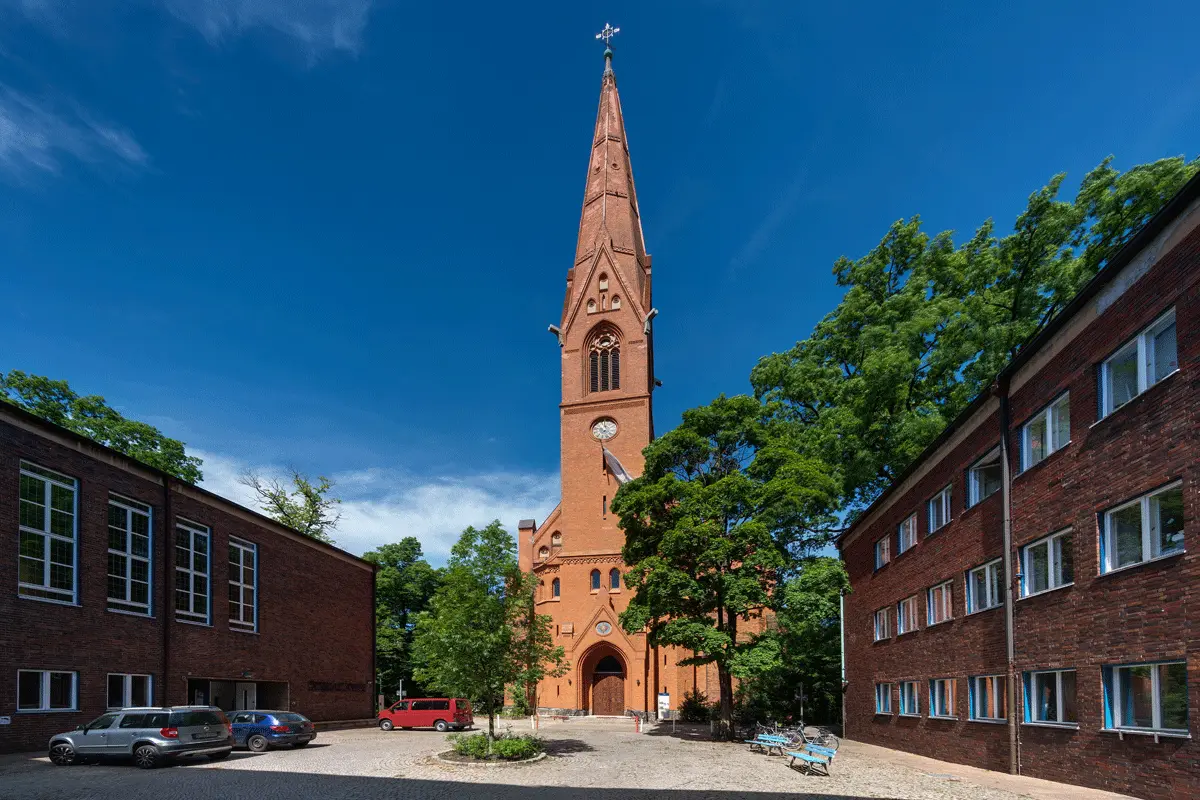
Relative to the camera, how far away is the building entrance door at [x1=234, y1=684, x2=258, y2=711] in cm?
2731

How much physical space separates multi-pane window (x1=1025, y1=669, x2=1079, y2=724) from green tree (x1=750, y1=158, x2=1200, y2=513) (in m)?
12.0

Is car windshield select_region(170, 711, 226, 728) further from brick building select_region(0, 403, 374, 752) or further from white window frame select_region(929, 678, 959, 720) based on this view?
white window frame select_region(929, 678, 959, 720)

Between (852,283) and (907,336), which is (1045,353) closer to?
(907,336)

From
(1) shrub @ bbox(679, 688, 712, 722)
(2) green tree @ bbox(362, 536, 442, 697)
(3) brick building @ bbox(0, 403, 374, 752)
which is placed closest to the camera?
(3) brick building @ bbox(0, 403, 374, 752)

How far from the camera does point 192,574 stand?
24.5 metres

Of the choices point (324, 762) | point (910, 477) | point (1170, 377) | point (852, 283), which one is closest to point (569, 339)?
point (852, 283)

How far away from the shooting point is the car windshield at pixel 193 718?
17078 mm

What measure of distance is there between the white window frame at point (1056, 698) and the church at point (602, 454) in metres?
26.3

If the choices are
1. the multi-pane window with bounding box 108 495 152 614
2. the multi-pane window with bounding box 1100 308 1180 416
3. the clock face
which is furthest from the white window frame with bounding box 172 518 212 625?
the clock face

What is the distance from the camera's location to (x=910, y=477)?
2152 centimetres

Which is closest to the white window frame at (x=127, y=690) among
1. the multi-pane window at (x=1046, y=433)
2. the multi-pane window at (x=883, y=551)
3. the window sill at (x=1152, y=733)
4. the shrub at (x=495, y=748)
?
the shrub at (x=495, y=748)

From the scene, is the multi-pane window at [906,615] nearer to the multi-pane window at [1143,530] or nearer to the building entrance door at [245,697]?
the multi-pane window at [1143,530]

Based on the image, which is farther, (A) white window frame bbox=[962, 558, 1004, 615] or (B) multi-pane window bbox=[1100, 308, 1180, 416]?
(A) white window frame bbox=[962, 558, 1004, 615]

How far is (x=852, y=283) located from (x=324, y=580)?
1011 inches
